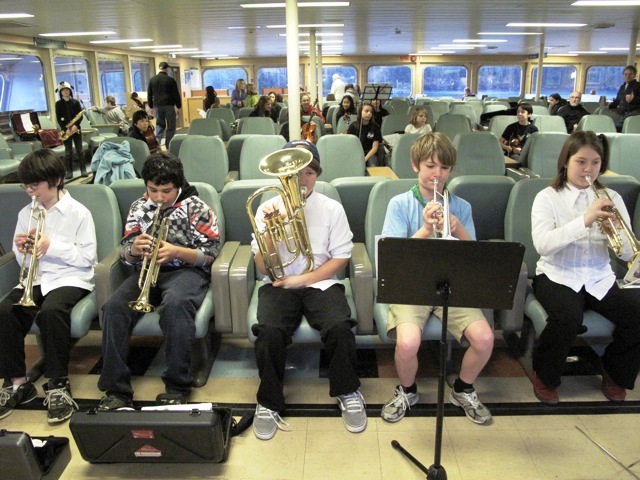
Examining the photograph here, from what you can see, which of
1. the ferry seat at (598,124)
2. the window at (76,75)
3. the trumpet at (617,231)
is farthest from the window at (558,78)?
the trumpet at (617,231)

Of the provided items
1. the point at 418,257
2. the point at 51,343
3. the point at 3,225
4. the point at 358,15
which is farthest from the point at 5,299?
the point at 358,15

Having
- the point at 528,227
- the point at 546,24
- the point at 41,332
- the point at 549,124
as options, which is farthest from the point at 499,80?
the point at 41,332

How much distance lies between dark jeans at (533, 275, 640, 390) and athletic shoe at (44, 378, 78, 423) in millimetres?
2226

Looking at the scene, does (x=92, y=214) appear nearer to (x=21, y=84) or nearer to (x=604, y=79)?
Result: (x=21, y=84)

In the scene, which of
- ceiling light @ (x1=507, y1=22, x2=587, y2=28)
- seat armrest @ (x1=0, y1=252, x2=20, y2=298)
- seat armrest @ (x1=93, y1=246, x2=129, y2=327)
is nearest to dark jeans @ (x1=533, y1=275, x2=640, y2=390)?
seat armrest @ (x1=93, y1=246, x2=129, y2=327)

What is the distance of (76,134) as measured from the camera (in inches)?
340

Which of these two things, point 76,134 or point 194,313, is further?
point 76,134

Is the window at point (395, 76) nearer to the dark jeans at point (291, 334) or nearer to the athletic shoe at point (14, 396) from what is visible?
the dark jeans at point (291, 334)

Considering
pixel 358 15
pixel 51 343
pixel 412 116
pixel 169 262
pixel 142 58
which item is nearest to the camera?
pixel 51 343

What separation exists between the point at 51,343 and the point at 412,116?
15.6ft

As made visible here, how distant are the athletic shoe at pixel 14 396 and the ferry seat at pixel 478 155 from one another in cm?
349

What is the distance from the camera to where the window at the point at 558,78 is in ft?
68.2

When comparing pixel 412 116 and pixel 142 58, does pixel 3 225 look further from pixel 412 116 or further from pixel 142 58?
pixel 142 58

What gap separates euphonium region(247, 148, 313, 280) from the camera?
2.33 m
